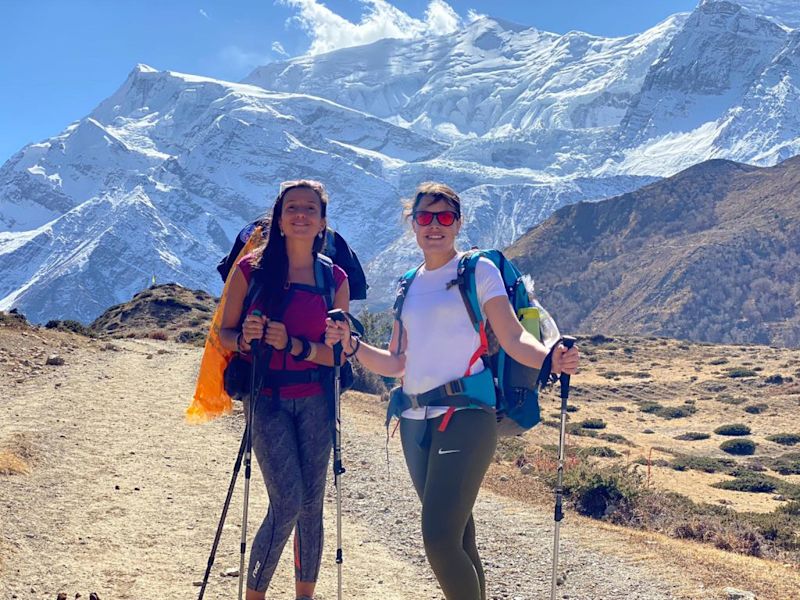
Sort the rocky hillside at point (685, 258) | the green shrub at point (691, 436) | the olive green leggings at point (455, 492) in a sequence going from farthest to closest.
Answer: the rocky hillside at point (685, 258) < the green shrub at point (691, 436) < the olive green leggings at point (455, 492)

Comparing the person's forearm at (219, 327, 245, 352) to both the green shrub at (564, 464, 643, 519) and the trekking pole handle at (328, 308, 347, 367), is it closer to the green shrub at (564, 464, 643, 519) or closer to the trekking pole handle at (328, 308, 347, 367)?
the trekking pole handle at (328, 308, 347, 367)

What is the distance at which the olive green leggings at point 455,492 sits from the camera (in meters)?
3.82

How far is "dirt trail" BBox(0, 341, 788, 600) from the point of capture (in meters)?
5.84

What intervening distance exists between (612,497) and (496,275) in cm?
619

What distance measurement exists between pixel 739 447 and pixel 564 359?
2267 cm

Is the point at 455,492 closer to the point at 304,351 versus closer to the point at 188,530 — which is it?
the point at 304,351

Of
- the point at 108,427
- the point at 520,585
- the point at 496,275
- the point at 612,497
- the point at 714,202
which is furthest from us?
the point at 714,202

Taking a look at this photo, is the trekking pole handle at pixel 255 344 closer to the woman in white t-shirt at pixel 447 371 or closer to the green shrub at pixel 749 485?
the woman in white t-shirt at pixel 447 371

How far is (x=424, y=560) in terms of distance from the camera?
6883mm

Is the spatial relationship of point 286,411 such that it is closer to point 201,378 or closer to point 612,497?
point 201,378

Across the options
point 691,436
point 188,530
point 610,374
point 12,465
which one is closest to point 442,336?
point 188,530

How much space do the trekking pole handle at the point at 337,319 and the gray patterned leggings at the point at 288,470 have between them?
0.76ft

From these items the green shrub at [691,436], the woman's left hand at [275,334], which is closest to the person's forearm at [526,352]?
the woman's left hand at [275,334]

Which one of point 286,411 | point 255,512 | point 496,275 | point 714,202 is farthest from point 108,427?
point 714,202
